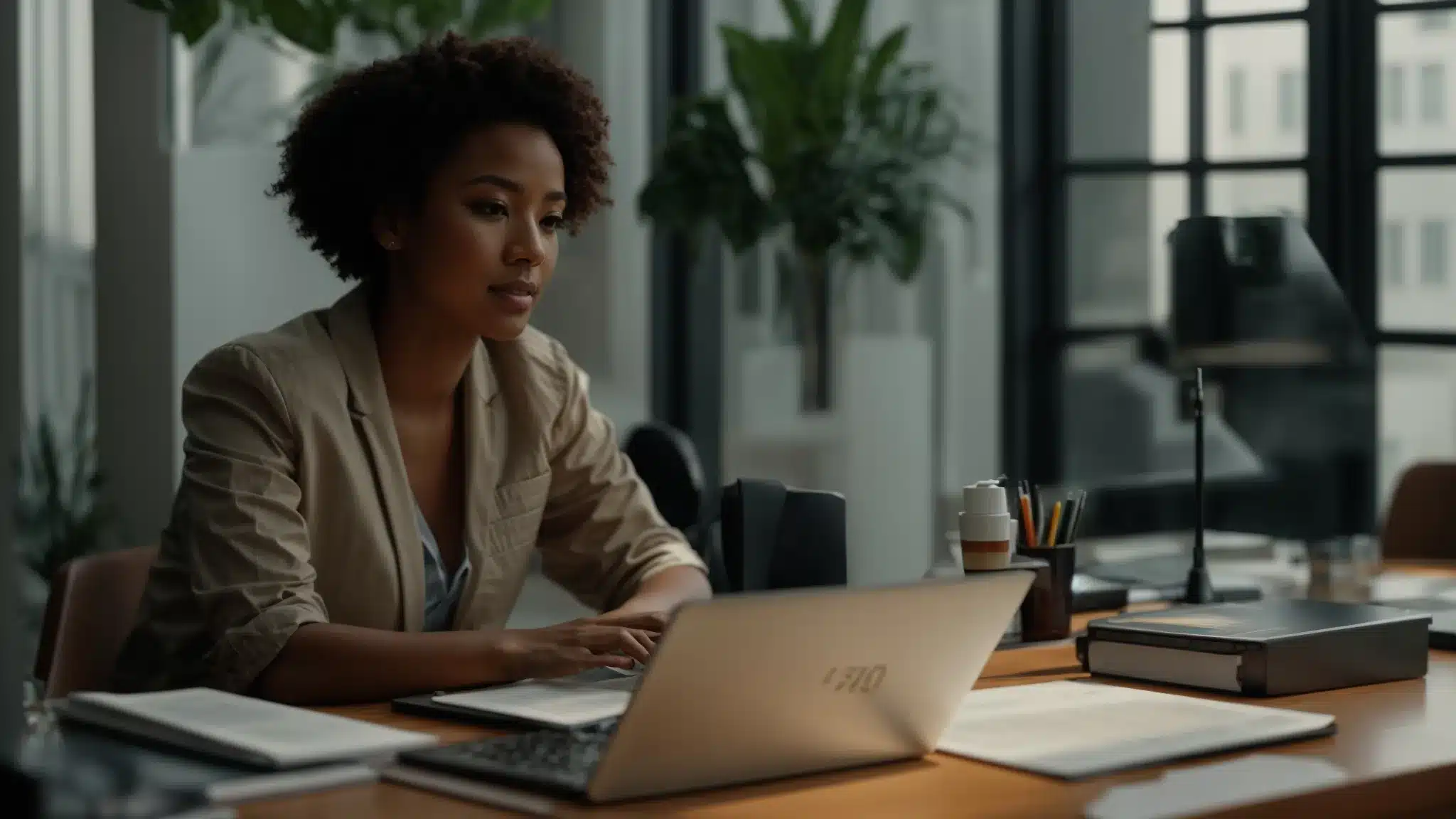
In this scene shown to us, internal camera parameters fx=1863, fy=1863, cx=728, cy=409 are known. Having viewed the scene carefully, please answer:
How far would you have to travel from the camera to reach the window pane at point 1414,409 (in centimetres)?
476

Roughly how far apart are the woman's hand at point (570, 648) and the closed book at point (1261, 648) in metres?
0.44

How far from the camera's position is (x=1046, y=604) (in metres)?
2.03

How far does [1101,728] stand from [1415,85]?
12.2 ft

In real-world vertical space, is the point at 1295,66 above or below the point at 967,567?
above

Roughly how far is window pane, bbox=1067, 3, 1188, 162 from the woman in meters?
3.19

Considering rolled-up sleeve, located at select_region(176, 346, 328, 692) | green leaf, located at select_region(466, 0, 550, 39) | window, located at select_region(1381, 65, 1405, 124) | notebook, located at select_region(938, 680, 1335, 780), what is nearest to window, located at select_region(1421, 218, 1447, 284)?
window, located at select_region(1381, 65, 1405, 124)

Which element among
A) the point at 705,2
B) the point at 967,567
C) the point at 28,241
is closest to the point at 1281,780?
the point at 967,567

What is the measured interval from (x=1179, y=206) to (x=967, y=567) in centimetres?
351

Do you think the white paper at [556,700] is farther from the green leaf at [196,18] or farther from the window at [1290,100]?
the window at [1290,100]

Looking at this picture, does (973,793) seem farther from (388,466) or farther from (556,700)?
(388,466)

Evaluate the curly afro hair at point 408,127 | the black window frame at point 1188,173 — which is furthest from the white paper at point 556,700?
the black window frame at point 1188,173

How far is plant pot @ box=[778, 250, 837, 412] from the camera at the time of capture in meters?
4.98

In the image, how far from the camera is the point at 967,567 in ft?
6.27

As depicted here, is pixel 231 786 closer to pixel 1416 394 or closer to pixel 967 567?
pixel 967 567
